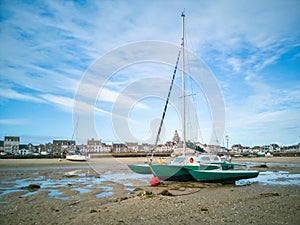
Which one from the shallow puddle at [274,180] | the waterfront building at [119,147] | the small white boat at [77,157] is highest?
the waterfront building at [119,147]

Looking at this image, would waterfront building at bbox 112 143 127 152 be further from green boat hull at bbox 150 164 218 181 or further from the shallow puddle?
green boat hull at bbox 150 164 218 181

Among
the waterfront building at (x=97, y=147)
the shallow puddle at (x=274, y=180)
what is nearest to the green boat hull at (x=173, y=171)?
the shallow puddle at (x=274, y=180)

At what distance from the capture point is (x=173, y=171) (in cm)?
1845

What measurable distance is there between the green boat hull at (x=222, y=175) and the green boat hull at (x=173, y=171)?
440 mm

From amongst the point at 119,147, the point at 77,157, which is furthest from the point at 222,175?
the point at 119,147

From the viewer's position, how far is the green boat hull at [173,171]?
1830 cm

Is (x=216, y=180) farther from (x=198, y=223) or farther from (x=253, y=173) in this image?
(x=198, y=223)

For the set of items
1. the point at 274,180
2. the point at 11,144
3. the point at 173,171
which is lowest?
the point at 274,180

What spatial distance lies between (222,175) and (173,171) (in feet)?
11.6

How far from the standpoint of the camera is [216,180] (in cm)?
1831

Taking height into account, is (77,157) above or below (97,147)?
below

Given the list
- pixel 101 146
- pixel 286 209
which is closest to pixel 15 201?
pixel 286 209

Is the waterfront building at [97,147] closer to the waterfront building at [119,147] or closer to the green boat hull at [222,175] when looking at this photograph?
the waterfront building at [119,147]

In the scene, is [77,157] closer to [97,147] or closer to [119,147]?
[97,147]
